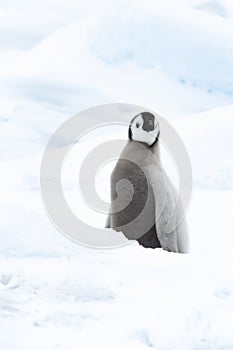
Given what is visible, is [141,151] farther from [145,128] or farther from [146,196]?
[146,196]

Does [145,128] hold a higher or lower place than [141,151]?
higher

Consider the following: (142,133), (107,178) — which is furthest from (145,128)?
(107,178)

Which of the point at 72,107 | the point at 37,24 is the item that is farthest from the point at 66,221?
the point at 37,24

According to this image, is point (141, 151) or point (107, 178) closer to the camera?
point (141, 151)

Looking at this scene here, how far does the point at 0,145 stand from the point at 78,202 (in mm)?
9023

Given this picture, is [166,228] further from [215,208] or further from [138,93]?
[138,93]

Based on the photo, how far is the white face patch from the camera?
11.8ft

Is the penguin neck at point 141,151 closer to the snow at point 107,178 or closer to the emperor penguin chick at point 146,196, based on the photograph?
the emperor penguin chick at point 146,196

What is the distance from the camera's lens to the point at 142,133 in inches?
144

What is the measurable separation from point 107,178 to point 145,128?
3212 mm

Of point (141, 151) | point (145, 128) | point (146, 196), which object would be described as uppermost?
point (145, 128)

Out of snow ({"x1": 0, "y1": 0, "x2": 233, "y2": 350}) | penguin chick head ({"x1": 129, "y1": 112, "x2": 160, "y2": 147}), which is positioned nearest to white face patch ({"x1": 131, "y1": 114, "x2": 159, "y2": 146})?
penguin chick head ({"x1": 129, "y1": 112, "x2": 160, "y2": 147})

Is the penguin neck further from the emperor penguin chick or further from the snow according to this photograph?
the snow

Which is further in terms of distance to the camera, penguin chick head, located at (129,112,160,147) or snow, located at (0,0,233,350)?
penguin chick head, located at (129,112,160,147)
